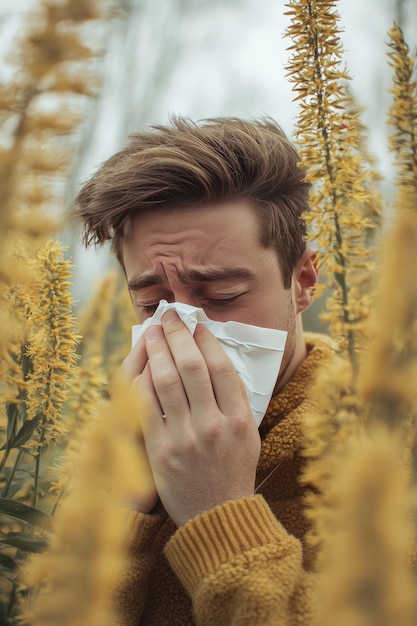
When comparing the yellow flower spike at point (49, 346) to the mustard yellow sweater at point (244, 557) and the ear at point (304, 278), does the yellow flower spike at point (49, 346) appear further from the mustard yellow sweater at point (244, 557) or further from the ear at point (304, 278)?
the ear at point (304, 278)

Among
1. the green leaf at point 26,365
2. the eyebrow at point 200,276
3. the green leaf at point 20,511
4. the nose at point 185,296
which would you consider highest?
the eyebrow at point 200,276

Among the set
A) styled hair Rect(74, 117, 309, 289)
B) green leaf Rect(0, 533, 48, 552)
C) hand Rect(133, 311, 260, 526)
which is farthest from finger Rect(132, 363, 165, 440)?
styled hair Rect(74, 117, 309, 289)

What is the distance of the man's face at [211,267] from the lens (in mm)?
1260

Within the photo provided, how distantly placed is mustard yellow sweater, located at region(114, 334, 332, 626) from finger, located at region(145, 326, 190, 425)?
215 millimetres

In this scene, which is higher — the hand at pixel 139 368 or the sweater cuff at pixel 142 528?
the hand at pixel 139 368

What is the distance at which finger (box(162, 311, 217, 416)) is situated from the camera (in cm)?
98

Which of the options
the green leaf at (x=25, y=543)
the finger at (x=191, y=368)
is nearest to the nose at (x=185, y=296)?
the finger at (x=191, y=368)

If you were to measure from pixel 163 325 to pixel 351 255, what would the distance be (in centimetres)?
57

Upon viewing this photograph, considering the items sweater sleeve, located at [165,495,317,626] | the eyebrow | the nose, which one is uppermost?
the eyebrow

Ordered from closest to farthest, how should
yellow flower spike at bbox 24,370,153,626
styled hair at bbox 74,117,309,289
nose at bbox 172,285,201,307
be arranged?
yellow flower spike at bbox 24,370,153,626 < nose at bbox 172,285,201,307 < styled hair at bbox 74,117,309,289

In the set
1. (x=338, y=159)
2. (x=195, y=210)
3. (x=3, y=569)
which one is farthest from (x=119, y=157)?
(x=3, y=569)

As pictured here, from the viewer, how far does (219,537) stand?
2.23 ft

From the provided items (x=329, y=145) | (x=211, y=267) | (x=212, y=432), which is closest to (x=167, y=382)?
(x=212, y=432)

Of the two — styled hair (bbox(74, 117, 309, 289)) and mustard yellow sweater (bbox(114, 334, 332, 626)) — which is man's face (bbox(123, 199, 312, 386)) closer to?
styled hair (bbox(74, 117, 309, 289))
